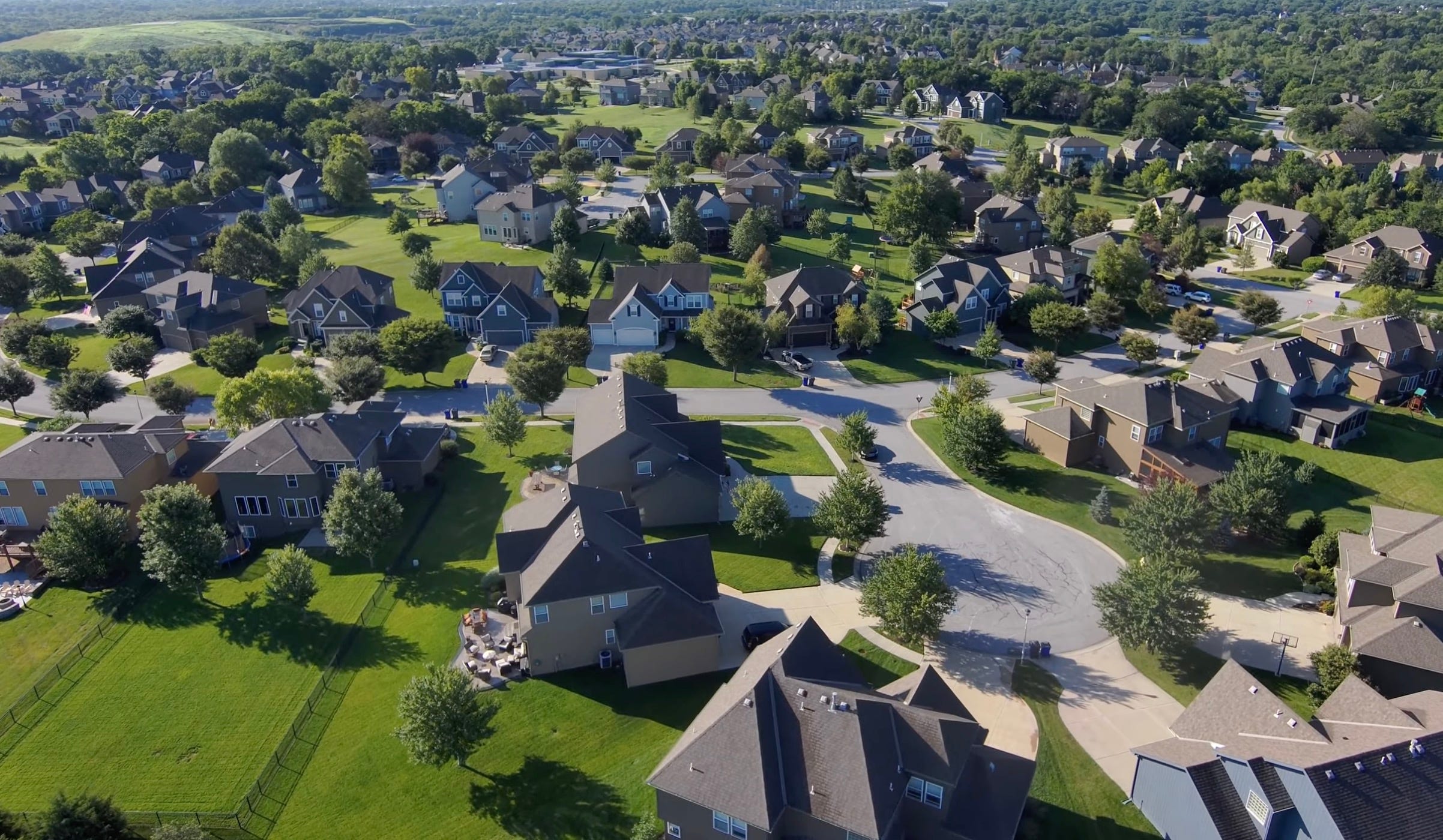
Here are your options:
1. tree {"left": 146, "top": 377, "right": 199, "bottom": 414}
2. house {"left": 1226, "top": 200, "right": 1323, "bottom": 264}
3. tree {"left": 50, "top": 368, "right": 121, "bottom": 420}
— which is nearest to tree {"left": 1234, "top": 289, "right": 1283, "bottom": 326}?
house {"left": 1226, "top": 200, "right": 1323, "bottom": 264}

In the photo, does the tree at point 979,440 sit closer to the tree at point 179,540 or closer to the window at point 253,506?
the window at point 253,506

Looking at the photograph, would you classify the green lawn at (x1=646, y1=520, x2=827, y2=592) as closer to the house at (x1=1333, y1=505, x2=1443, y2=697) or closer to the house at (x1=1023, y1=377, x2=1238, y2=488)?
the house at (x1=1023, y1=377, x2=1238, y2=488)

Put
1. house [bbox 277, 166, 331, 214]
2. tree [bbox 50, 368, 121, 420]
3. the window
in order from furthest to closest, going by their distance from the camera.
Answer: house [bbox 277, 166, 331, 214] → tree [bbox 50, 368, 121, 420] → the window

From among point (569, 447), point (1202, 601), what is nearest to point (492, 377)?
point (569, 447)

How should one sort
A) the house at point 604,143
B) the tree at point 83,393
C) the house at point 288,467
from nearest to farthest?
the house at point 288,467
the tree at point 83,393
the house at point 604,143

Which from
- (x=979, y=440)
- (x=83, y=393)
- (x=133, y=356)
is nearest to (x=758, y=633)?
(x=979, y=440)

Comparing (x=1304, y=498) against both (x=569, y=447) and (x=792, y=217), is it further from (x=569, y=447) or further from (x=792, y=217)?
(x=792, y=217)

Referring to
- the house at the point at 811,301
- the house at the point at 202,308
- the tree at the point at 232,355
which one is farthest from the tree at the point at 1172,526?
the house at the point at 202,308
